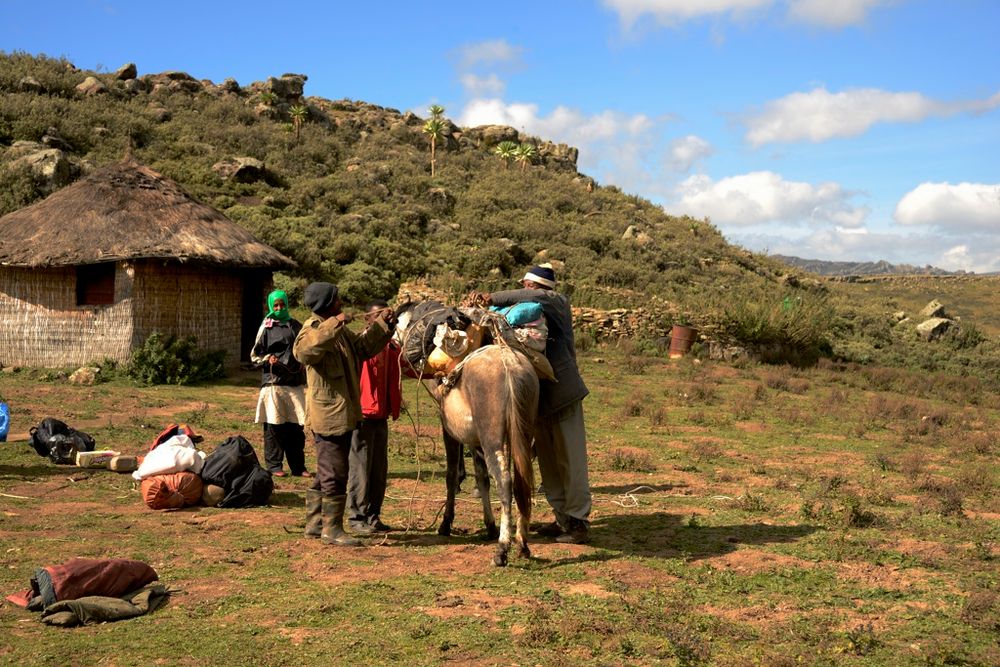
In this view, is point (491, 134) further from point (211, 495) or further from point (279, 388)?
point (211, 495)

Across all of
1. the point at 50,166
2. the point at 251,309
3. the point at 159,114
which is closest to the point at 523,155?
the point at 159,114

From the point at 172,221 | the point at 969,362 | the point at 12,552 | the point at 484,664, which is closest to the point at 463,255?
the point at 172,221

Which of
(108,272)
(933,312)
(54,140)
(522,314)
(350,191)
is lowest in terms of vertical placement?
(522,314)

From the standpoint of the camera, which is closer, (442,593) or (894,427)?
(442,593)

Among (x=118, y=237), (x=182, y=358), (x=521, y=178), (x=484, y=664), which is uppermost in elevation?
(x=521, y=178)

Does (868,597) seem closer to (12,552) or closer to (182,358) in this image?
(12,552)

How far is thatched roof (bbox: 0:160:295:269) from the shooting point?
16.4m

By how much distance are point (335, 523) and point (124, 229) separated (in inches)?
487

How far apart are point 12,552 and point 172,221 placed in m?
Result: 12.2

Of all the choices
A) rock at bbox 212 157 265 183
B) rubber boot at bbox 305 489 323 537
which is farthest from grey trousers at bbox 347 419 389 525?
rock at bbox 212 157 265 183

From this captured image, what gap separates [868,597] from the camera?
18.0 feet

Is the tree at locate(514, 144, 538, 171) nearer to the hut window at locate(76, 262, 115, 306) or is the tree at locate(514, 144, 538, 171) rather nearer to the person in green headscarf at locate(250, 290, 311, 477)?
the hut window at locate(76, 262, 115, 306)

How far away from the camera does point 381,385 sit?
290 inches

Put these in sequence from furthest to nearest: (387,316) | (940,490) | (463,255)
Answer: (463,255), (940,490), (387,316)
